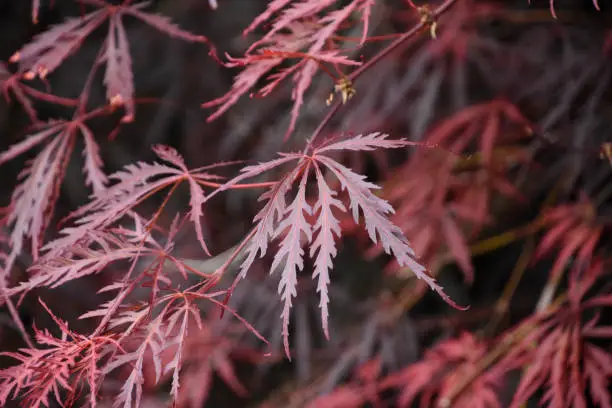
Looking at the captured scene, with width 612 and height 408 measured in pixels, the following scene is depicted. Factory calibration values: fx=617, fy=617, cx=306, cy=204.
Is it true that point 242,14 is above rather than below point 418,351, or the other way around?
above

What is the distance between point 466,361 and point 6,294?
812 mm

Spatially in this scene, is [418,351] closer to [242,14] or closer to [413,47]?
[413,47]

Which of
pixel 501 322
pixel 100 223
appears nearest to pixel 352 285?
pixel 501 322

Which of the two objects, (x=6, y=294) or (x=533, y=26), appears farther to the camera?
(x=533, y=26)

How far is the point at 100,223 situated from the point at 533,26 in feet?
4.48

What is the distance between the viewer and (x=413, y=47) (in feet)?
5.42

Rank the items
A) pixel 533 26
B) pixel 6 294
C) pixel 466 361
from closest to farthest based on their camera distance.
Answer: pixel 6 294
pixel 466 361
pixel 533 26

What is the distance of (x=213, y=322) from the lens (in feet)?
5.11

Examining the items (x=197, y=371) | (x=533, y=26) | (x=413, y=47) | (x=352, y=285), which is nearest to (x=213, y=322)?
(x=197, y=371)

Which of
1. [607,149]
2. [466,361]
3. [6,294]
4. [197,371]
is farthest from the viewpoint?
[197,371]

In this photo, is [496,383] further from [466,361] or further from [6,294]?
[6,294]

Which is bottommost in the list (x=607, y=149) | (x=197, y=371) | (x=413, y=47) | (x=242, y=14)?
(x=197, y=371)

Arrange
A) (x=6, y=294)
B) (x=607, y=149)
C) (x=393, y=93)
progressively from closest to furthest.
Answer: (x=6, y=294), (x=607, y=149), (x=393, y=93)

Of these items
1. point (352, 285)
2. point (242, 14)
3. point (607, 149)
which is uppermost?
point (242, 14)
